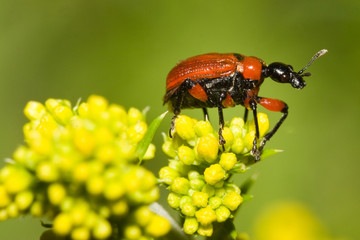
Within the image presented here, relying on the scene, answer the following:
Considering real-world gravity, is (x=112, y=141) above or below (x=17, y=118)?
above

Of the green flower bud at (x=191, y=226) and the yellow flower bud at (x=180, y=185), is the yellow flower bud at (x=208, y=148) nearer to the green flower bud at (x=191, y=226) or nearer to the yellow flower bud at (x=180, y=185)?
the yellow flower bud at (x=180, y=185)

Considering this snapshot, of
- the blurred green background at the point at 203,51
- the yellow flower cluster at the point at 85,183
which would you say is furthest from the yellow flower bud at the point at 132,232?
the blurred green background at the point at 203,51

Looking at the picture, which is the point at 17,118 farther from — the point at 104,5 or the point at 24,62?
the point at 104,5

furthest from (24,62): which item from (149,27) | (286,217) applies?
(286,217)

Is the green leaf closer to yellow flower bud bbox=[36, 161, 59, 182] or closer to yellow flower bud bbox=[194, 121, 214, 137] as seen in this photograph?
yellow flower bud bbox=[194, 121, 214, 137]

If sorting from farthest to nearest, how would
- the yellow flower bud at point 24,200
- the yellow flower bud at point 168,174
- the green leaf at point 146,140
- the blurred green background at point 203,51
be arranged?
the blurred green background at point 203,51 < the yellow flower bud at point 168,174 < the green leaf at point 146,140 < the yellow flower bud at point 24,200

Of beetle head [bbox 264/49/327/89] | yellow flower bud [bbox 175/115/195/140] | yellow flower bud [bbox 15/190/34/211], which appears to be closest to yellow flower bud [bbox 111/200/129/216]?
yellow flower bud [bbox 15/190/34/211]
